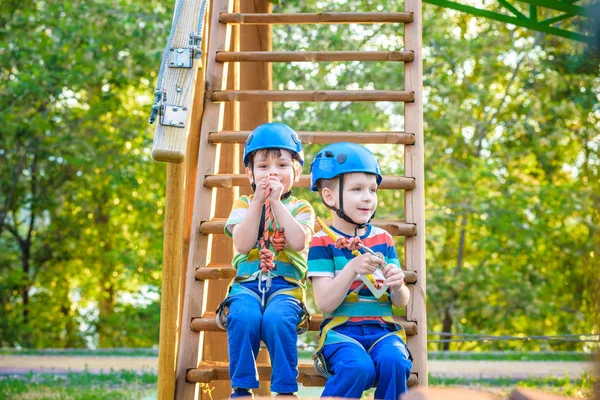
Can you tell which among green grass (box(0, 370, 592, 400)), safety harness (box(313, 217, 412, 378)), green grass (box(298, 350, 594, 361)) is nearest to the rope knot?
safety harness (box(313, 217, 412, 378))

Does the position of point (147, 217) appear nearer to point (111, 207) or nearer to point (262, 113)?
point (111, 207)

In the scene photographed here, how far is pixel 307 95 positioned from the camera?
174 inches

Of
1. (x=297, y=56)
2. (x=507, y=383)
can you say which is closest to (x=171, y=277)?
(x=297, y=56)

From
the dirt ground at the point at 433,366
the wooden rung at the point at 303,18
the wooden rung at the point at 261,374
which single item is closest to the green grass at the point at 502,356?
the dirt ground at the point at 433,366

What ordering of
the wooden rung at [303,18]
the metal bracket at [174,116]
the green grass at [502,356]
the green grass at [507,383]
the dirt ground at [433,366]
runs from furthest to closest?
the green grass at [502,356] < the dirt ground at [433,366] < the green grass at [507,383] < the wooden rung at [303,18] < the metal bracket at [174,116]

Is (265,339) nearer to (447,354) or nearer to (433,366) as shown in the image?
(433,366)

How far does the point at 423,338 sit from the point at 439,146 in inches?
420

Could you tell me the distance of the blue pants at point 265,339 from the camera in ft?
10.0

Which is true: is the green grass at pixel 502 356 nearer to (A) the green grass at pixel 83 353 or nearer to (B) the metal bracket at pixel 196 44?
(A) the green grass at pixel 83 353

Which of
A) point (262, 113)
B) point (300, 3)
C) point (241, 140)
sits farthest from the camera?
point (300, 3)

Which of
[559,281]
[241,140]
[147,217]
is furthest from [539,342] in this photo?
[241,140]

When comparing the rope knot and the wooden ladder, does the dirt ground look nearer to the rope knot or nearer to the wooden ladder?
the wooden ladder

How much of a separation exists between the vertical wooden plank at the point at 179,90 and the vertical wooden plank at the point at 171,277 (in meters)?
0.13

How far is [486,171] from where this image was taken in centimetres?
1277
